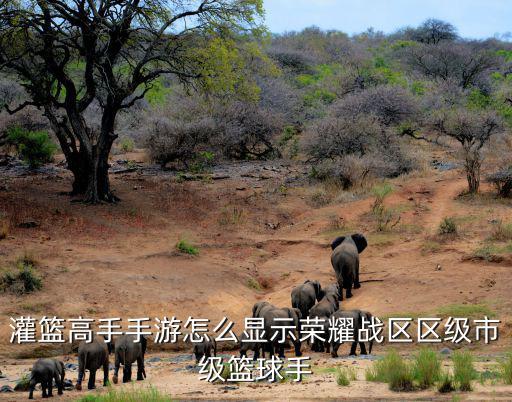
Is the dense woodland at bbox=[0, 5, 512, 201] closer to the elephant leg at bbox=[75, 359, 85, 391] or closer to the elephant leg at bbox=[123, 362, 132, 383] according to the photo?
the elephant leg at bbox=[123, 362, 132, 383]

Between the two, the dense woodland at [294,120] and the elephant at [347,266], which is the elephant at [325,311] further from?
the dense woodland at [294,120]

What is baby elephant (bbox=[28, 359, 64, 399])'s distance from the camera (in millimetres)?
10008

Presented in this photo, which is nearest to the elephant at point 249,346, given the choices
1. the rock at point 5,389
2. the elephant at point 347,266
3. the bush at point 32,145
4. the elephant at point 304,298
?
the elephant at point 304,298

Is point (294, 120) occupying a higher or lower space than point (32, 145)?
higher

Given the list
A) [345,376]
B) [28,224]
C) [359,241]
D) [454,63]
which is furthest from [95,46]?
[454,63]

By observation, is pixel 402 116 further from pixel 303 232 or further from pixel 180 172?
pixel 303 232

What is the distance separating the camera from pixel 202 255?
1950 cm

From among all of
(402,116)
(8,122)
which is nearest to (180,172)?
(8,122)

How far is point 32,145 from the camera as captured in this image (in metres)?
29.8

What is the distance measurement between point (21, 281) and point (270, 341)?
18.9ft

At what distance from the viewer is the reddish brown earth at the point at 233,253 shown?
14503 millimetres

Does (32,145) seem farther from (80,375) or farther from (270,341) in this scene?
(80,375)

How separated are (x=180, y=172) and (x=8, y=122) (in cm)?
868

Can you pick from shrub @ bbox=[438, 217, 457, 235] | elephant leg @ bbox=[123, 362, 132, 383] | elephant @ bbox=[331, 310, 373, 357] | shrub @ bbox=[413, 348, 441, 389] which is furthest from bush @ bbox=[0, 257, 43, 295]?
shrub @ bbox=[438, 217, 457, 235]
